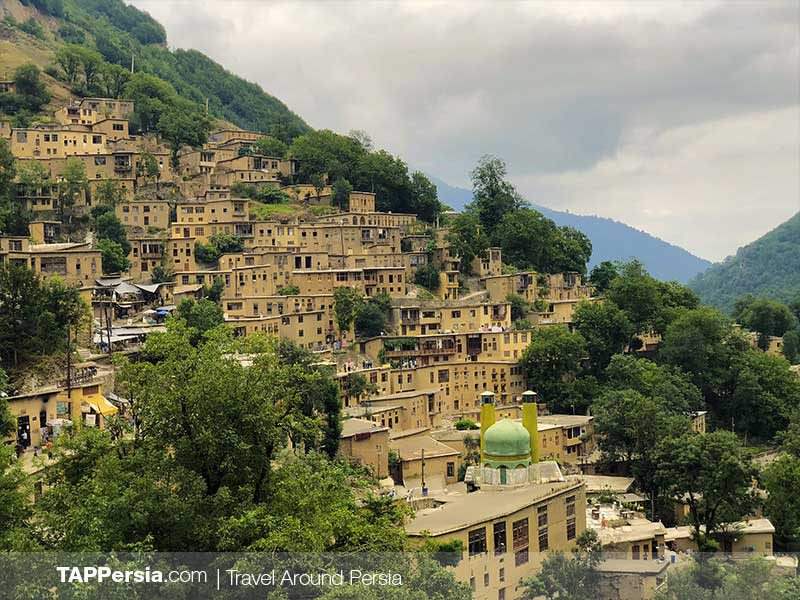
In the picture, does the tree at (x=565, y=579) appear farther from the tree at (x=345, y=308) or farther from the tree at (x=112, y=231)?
the tree at (x=112, y=231)

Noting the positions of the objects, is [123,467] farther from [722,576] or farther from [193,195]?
[193,195]

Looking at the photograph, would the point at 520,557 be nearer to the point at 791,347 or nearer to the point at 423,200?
the point at 423,200

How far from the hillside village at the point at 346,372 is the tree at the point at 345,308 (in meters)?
0.14

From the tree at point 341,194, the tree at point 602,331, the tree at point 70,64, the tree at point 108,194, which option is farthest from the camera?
the tree at point 70,64

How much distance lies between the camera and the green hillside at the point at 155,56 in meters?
112

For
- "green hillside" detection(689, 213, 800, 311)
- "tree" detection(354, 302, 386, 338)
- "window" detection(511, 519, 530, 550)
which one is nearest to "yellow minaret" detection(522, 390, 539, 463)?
"window" detection(511, 519, 530, 550)

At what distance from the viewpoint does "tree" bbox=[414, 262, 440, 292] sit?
64062 mm

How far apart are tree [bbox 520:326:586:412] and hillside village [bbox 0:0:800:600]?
148 mm

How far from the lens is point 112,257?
58750 millimetres

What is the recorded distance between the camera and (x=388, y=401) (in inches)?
1992

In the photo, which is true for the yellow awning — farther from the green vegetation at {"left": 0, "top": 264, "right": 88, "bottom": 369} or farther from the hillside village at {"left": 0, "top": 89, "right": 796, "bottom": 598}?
the green vegetation at {"left": 0, "top": 264, "right": 88, "bottom": 369}

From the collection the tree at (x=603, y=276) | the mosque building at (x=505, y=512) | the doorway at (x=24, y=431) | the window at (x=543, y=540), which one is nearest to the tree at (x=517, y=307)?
the tree at (x=603, y=276)

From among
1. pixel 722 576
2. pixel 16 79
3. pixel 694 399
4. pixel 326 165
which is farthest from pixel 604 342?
pixel 16 79

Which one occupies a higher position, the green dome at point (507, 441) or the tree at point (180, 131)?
the tree at point (180, 131)
